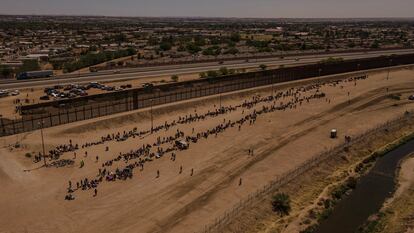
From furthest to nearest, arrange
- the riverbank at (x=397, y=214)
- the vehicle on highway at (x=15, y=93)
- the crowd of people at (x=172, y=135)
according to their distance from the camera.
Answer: the vehicle on highway at (x=15, y=93), the crowd of people at (x=172, y=135), the riverbank at (x=397, y=214)

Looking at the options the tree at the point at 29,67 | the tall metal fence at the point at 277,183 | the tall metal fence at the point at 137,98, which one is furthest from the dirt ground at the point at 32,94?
the tall metal fence at the point at 277,183

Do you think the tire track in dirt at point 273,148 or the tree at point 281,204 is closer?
the tire track in dirt at point 273,148

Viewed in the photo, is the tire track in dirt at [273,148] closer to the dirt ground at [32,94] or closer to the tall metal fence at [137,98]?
the tall metal fence at [137,98]

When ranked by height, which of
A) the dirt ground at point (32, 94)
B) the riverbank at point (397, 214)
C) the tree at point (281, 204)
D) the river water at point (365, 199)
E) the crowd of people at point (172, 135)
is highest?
the dirt ground at point (32, 94)

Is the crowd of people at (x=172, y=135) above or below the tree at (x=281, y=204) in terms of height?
above

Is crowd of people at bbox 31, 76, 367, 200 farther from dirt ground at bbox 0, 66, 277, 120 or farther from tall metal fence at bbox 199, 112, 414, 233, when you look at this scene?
dirt ground at bbox 0, 66, 277, 120

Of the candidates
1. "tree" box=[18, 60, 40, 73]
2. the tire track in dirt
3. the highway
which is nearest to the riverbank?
the tire track in dirt
